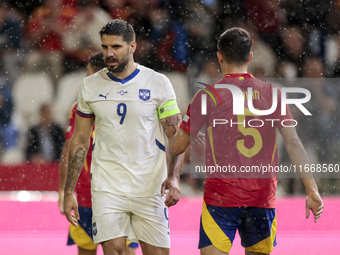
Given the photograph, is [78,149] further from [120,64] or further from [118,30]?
[118,30]

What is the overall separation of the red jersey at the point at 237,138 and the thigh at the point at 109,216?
554mm

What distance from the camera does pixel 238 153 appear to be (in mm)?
2779

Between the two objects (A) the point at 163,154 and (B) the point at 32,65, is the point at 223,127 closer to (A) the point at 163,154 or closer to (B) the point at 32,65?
(A) the point at 163,154

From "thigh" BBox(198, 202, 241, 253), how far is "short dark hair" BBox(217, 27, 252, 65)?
2.87 ft

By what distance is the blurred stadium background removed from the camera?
7047mm

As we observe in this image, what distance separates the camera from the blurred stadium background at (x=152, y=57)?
7.05 m

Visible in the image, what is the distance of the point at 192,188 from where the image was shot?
7.12 m

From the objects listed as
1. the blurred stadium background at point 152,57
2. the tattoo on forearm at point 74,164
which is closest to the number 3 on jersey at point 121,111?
the tattoo on forearm at point 74,164

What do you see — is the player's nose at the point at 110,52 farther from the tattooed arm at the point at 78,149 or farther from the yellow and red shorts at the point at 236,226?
the yellow and red shorts at the point at 236,226

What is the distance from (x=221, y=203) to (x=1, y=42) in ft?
22.5

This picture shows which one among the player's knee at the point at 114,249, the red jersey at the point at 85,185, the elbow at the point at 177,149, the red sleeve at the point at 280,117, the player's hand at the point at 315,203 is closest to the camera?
the player's hand at the point at 315,203

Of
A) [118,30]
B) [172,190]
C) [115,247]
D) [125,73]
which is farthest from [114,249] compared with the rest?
[118,30]

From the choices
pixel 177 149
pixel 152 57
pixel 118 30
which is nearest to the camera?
pixel 177 149

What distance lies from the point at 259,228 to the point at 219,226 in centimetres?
24
